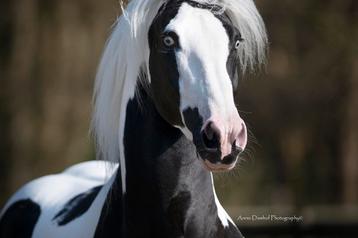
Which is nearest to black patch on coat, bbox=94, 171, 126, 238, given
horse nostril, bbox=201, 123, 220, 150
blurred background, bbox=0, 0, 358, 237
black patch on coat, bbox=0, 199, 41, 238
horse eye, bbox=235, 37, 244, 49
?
horse nostril, bbox=201, 123, 220, 150

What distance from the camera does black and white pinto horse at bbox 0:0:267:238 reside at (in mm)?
3689

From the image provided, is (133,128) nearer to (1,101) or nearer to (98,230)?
(98,230)

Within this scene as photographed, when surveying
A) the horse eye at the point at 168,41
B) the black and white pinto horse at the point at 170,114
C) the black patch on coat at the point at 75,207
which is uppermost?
the horse eye at the point at 168,41

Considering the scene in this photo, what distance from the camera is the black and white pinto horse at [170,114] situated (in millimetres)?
3689

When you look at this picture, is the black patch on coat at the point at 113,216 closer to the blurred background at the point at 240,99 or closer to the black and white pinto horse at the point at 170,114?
the black and white pinto horse at the point at 170,114

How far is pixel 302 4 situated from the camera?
1527cm

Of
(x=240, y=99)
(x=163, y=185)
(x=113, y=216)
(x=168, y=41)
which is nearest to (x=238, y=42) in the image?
(x=168, y=41)

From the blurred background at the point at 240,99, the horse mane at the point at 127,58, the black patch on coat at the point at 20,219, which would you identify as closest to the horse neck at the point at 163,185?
the horse mane at the point at 127,58

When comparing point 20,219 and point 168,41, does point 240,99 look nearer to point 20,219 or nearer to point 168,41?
point 20,219

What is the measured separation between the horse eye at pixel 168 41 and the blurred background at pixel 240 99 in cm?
1167

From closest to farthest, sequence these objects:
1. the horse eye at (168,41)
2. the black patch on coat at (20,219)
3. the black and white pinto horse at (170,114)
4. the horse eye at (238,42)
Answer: the black and white pinto horse at (170,114) → the horse eye at (168,41) → the horse eye at (238,42) → the black patch on coat at (20,219)

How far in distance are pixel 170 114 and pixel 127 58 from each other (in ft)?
1.26

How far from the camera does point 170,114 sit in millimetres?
3906

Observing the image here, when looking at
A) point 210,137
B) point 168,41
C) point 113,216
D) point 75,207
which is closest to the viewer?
point 210,137
